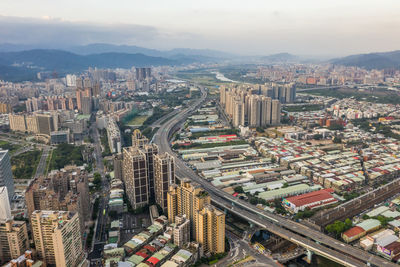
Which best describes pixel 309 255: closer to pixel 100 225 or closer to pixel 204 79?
pixel 100 225

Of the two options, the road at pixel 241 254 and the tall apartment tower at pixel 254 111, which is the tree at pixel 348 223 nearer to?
the road at pixel 241 254

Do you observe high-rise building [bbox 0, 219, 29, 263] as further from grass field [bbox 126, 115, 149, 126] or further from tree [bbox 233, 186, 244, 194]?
grass field [bbox 126, 115, 149, 126]

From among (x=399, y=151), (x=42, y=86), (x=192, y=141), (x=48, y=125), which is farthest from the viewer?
(x=42, y=86)

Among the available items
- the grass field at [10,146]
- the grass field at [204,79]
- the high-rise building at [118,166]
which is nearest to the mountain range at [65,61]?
the grass field at [204,79]

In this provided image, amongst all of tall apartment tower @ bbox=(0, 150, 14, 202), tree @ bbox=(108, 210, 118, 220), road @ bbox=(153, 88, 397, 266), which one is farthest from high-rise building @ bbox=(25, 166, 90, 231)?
road @ bbox=(153, 88, 397, 266)

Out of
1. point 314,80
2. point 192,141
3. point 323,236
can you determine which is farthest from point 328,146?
point 314,80

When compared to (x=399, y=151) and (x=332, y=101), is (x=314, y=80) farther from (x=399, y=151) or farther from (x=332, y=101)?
(x=399, y=151)
